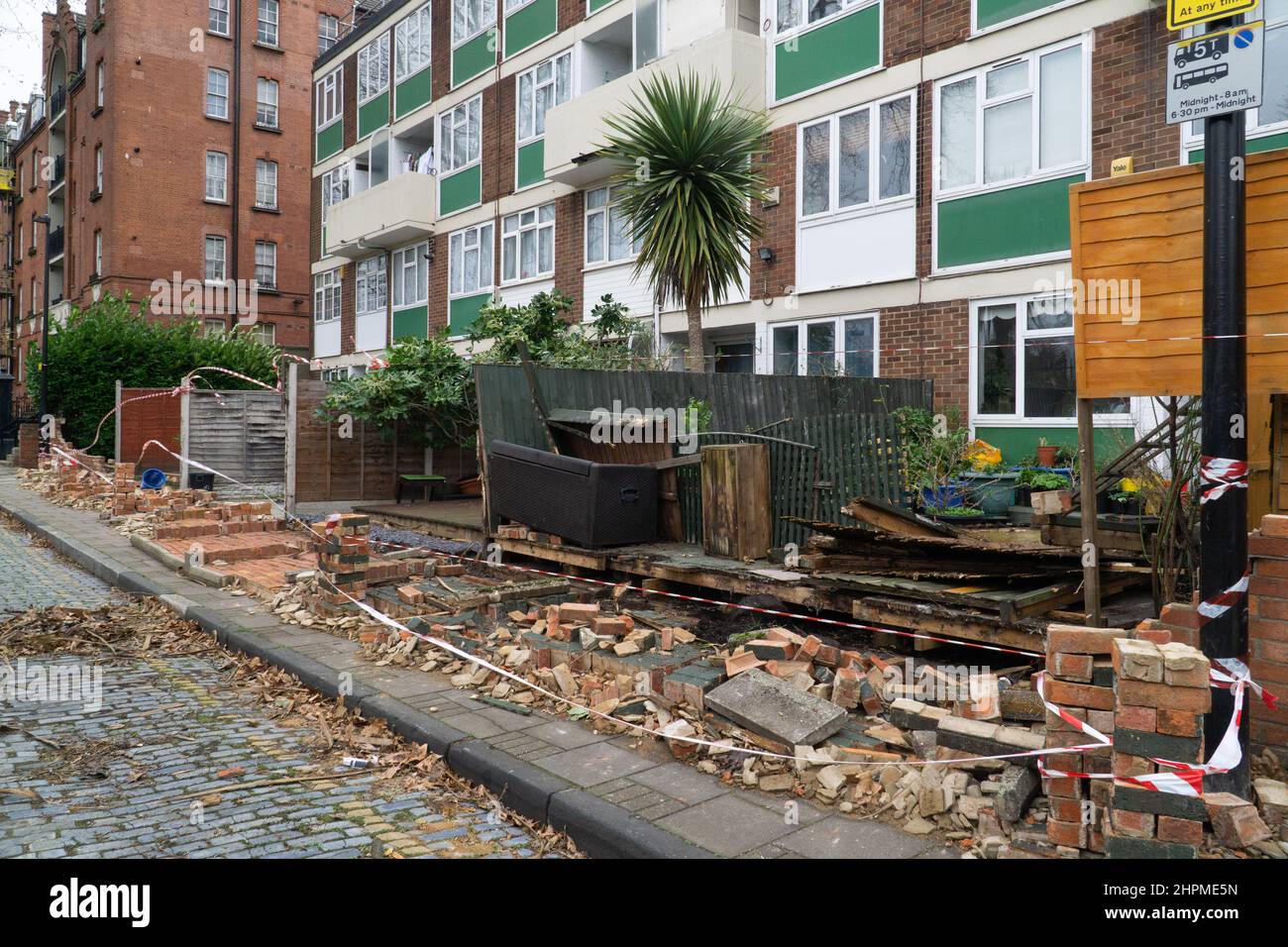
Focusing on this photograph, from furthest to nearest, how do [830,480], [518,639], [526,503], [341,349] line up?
1. [341,349]
2. [526,503]
3. [830,480]
4. [518,639]

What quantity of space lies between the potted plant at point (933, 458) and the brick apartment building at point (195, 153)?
97.4 feet

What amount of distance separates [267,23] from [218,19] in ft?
6.06

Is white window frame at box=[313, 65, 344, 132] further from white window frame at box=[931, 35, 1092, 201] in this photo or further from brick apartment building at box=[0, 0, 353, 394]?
white window frame at box=[931, 35, 1092, 201]

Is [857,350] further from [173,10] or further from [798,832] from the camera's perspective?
[173,10]

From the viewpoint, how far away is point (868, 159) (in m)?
14.5

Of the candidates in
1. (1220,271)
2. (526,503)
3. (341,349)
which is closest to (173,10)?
(341,349)

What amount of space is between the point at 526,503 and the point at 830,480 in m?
3.00

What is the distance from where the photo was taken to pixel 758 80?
16.0 metres

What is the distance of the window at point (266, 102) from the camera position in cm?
3791

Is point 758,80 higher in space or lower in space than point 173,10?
lower

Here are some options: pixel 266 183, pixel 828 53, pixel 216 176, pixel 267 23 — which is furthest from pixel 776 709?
pixel 267 23

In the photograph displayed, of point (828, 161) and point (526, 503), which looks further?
point (828, 161)

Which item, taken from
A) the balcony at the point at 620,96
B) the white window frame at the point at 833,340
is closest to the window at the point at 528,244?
the balcony at the point at 620,96
